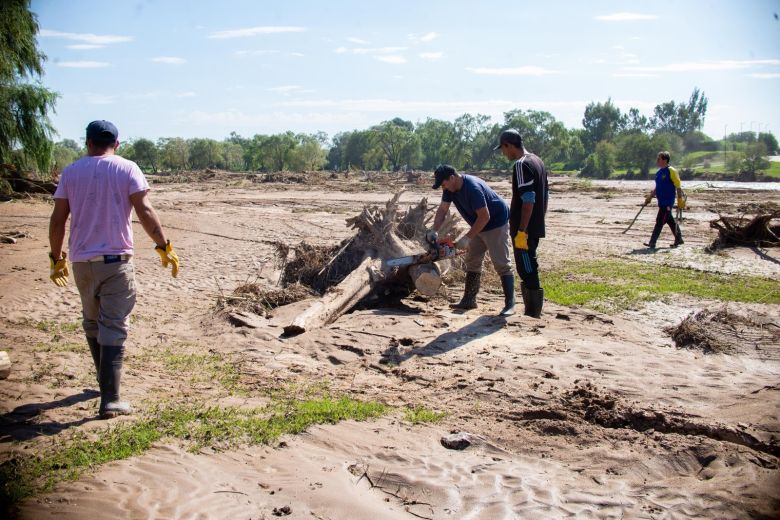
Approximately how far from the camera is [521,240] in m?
6.87

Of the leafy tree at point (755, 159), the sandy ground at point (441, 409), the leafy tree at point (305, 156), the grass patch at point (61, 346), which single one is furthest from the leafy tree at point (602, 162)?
the grass patch at point (61, 346)

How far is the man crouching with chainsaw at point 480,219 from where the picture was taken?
7.09 m

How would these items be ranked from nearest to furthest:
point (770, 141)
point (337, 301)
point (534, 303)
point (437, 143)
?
1. point (534, 303)
2. point (337, 301)
3. point (770, 141)
4. point (437, 143)

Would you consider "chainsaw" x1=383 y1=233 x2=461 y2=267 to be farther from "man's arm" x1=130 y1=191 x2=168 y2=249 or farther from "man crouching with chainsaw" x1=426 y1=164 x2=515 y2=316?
"man's arm" x1=130 y1=191 x2=168 y2=249

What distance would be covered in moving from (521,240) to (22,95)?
18005mm

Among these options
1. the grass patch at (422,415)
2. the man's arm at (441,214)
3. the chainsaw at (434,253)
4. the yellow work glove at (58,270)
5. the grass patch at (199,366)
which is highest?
the man's arm at (441,214)

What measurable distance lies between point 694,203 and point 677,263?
45.5 ft

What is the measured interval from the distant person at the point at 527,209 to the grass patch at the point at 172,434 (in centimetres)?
289

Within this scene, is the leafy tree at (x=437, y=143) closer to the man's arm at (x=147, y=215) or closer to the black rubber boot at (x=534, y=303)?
the black rubber boot at (x=534, y=303)

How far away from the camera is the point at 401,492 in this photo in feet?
11.9

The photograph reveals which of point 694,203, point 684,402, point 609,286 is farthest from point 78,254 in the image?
point 694,203

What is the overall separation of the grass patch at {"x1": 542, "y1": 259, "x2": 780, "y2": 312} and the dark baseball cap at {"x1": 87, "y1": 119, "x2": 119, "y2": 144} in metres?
5.79

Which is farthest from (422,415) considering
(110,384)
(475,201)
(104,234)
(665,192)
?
(665,192)

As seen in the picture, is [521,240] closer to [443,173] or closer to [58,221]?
[443,173]
